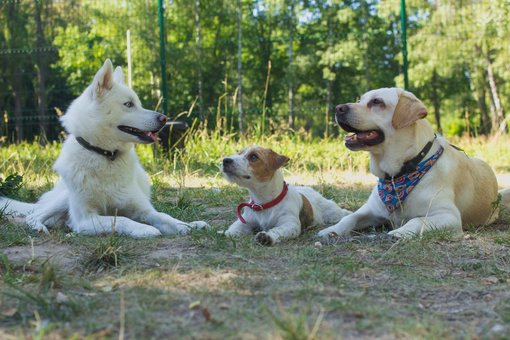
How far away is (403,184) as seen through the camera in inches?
168

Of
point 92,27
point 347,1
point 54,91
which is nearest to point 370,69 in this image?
point 347,1

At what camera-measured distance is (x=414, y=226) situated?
402 cm

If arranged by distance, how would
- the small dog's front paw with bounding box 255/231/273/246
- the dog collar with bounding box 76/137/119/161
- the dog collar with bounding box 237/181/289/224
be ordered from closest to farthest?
1. the small dog's front paw with bounding box 255/231/273/246
2. the dog collar with bounding box 237/181/289/224
3. the dog collar with bounding box 76/137/119/161

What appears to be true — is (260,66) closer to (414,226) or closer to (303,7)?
(303,7)

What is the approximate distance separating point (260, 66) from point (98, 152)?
23704 mm

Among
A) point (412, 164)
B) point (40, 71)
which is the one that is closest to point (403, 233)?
point (412, 164)

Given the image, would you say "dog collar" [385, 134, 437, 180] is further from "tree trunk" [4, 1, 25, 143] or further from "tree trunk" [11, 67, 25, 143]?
"tree trunk" [4, 1, 25, 143]

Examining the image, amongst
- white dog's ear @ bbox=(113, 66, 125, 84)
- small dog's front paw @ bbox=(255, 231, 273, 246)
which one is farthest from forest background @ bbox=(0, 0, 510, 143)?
small dog's front paw @ bbox=(255, 231, 273, 246)

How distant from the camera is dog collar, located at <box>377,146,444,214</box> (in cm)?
425

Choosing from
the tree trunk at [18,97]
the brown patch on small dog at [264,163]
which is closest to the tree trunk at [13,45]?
the tree trunk at [18,97]

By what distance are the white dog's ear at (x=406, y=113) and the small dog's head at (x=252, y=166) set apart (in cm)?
89

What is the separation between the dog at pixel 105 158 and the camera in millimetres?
4551

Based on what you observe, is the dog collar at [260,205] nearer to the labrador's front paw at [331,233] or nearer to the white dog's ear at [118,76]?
the labrador's front paw at [331,233]

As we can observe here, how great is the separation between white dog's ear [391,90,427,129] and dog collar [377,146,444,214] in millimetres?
343
